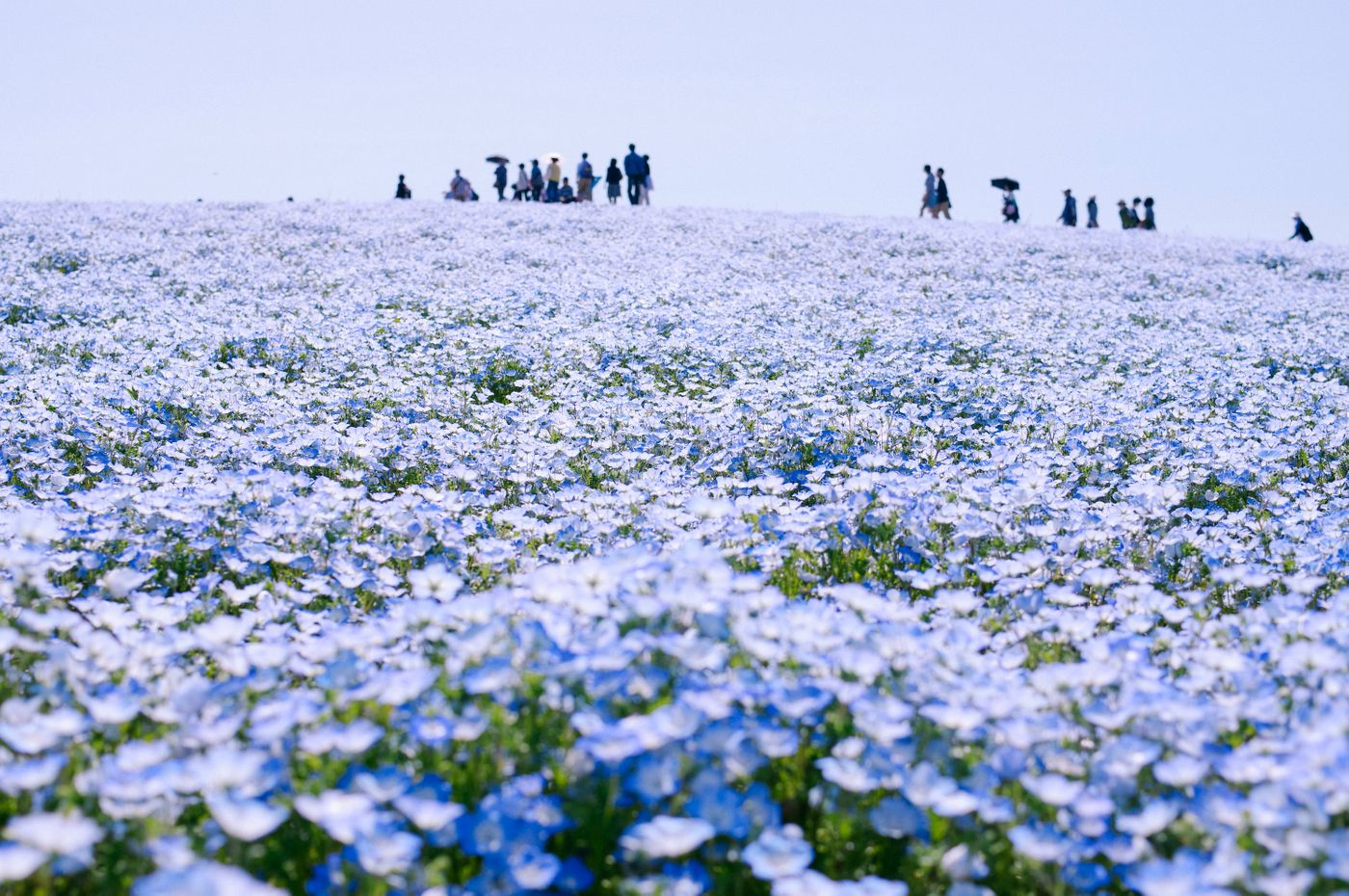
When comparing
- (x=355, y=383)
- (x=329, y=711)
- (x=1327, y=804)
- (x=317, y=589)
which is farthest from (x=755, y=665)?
(x=355, y=383)

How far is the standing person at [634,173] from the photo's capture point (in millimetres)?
27422

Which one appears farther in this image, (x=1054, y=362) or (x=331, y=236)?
(x=331, y=236)

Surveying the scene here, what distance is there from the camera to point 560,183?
3027 centimetres

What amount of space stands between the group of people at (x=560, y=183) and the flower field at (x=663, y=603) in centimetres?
1765

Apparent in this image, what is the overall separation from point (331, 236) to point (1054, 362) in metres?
12.9

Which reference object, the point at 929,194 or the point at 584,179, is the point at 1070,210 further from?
the point at 584,179

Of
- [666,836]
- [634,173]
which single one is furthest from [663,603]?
[634,173]

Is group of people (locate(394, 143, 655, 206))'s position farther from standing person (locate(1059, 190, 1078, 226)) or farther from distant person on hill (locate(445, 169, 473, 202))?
standing person (locate(1059, 190, 1078, 226))

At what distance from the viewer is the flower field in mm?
2291

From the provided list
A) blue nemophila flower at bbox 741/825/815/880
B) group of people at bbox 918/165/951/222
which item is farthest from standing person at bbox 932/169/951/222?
blue nemophila flower at bbox 741/825/815/880

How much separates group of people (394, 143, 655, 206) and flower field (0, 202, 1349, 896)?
17649 mm

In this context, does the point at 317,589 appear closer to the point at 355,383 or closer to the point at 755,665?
the point at 755,665

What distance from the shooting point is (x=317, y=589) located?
411 cm

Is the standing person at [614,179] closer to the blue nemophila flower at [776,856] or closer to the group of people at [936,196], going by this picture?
the group of people at [936,196]
